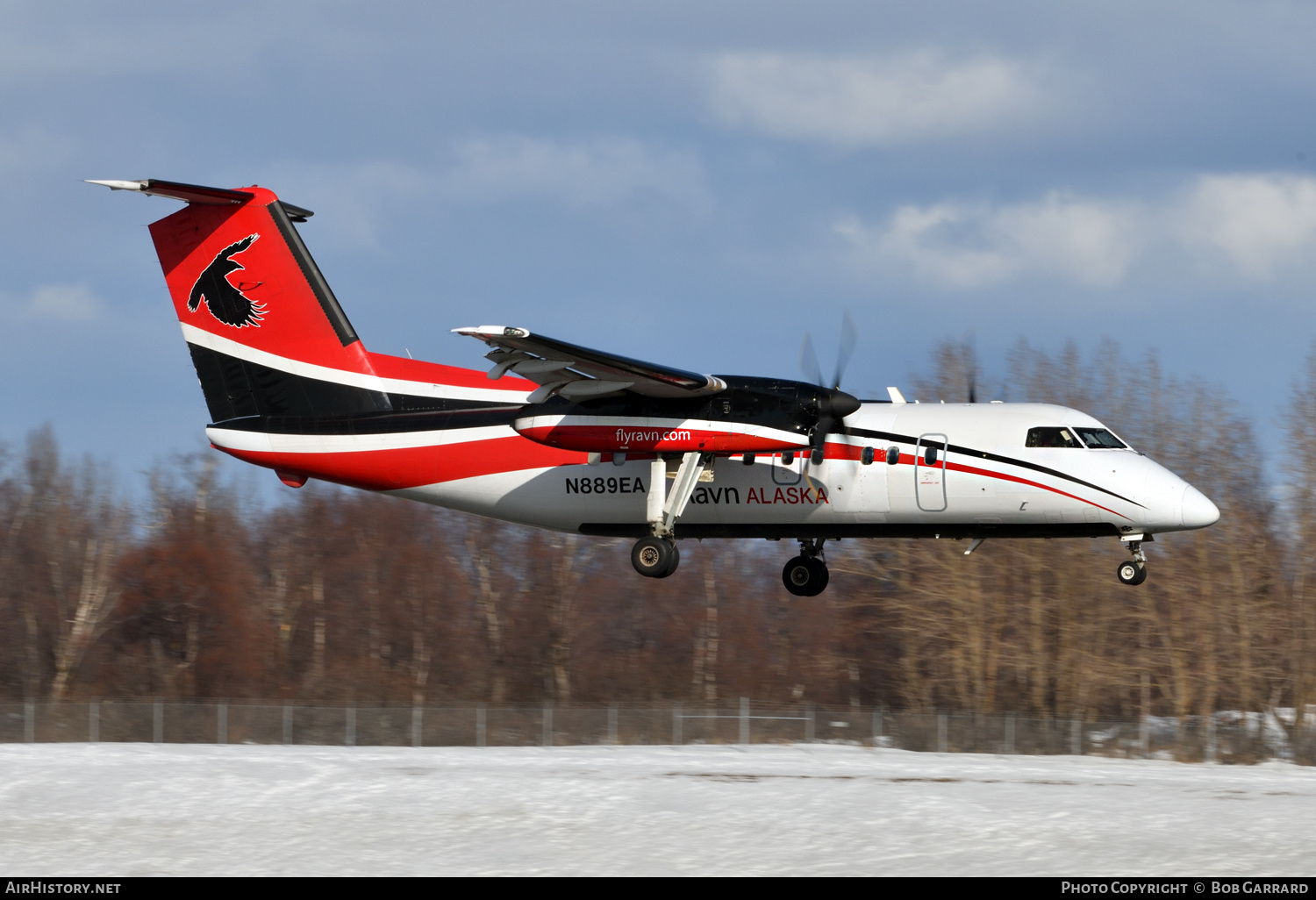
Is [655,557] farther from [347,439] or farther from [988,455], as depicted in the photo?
[347,439]

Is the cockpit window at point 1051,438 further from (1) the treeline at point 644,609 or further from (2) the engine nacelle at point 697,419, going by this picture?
(1) the treeline at point 644,609

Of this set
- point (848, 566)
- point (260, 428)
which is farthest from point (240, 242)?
point (848, 566)

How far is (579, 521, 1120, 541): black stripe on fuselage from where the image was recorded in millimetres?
22078

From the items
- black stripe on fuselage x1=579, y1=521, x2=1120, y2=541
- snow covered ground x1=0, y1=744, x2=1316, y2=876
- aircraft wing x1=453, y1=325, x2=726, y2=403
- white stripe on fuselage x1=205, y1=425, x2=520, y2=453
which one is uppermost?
aircraft wing x1=453, y1=325, x2=726, y2=403

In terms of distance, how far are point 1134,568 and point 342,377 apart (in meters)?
13.0

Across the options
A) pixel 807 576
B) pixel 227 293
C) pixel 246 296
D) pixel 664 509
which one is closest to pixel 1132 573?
pixel 807 576

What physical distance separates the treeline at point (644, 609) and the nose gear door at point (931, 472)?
19.1 m

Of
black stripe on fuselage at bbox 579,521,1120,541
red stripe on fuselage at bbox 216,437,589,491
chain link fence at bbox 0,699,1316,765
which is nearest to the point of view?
black stripe on fuselage at bbox 579,521,1120,541

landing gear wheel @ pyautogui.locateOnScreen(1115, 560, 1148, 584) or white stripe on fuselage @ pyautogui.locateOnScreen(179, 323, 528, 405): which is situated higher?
white stripe on fuselage @ pyautogui.locateOnScreen(179, 323, 528, 405)

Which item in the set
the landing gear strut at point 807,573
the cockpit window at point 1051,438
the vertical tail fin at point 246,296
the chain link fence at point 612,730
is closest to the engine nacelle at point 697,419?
the cockpit window at point 1051,438

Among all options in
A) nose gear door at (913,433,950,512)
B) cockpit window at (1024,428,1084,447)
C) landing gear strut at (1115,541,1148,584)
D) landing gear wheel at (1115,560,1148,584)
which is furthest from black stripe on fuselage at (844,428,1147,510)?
landing gear wheel at (1115,560,1148,584)

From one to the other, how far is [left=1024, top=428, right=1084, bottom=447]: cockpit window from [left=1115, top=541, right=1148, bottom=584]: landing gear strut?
5.57 ft

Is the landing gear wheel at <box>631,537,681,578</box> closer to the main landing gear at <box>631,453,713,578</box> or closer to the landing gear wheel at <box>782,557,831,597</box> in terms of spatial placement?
the main landing gear at <box>631,453,713,578</box>

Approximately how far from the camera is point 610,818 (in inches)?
824
